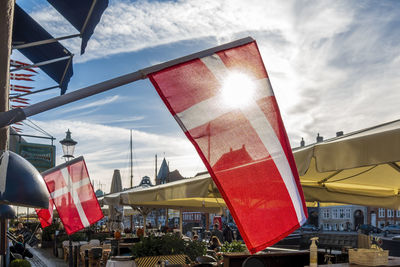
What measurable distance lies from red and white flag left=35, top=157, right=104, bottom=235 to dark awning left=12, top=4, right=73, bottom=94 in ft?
6.08

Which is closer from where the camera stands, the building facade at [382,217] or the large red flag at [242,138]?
the large red flag at [242,138]

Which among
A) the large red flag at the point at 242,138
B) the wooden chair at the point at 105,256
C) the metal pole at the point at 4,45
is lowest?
the wooden chair at the point at 105,256

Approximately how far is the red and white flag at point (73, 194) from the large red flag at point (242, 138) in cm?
722

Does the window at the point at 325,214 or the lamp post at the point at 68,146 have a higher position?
the lamp post at the point at 68,146

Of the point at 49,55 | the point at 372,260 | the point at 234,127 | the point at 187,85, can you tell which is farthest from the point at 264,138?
the point at 49,55

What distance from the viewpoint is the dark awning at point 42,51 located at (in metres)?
7.45

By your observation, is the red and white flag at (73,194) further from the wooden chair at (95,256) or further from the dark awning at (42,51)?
the dark awning at (42,51)

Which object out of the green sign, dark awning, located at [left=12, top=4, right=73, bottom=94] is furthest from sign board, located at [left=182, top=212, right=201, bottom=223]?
dark awning, located at [left=12, top=4, right=73, bottom=94]

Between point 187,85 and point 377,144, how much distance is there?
182cm

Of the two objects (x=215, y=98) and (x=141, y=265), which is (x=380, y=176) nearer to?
(x=215, y=98)

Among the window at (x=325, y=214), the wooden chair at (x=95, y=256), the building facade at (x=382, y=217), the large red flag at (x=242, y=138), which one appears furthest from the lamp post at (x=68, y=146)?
the window at (x=325, y=214)

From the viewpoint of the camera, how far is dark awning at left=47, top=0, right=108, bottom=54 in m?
6.22

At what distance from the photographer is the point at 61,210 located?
396 inches

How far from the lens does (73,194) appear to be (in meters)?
9.76
